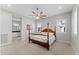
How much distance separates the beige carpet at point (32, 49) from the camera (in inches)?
79.5

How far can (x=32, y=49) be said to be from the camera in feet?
6.84

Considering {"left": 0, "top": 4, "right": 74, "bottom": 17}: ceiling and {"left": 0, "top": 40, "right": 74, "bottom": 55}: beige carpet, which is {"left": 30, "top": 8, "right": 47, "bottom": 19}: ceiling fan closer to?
{"left": 0, "top": 4, "right": 74, "bottom": 17}: ceiling

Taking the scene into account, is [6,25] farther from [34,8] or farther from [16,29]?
[34,8]

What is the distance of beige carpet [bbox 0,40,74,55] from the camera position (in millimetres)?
2020

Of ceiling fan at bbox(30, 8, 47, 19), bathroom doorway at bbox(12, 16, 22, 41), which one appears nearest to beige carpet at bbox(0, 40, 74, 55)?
bathroom doorway at bbox(12, 16, 22, 41)

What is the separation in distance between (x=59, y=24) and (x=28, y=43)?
1.01 m

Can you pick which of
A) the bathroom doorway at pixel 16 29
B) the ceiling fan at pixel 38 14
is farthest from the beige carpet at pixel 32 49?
the ceiling fan at pixel 38 14

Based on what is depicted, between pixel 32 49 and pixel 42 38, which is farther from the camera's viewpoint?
pixel 42 38

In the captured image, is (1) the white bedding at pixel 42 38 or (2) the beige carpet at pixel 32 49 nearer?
(2) the beige carpet at pixel 32 49

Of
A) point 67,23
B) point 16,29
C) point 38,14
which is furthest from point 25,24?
point 67,23

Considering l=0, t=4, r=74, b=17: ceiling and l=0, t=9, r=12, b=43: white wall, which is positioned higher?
l=0, t=4, r=74, b=17: ceiling

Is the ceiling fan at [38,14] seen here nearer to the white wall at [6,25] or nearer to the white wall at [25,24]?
the white wall at [25,24]

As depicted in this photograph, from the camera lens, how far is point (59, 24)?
2246mm
